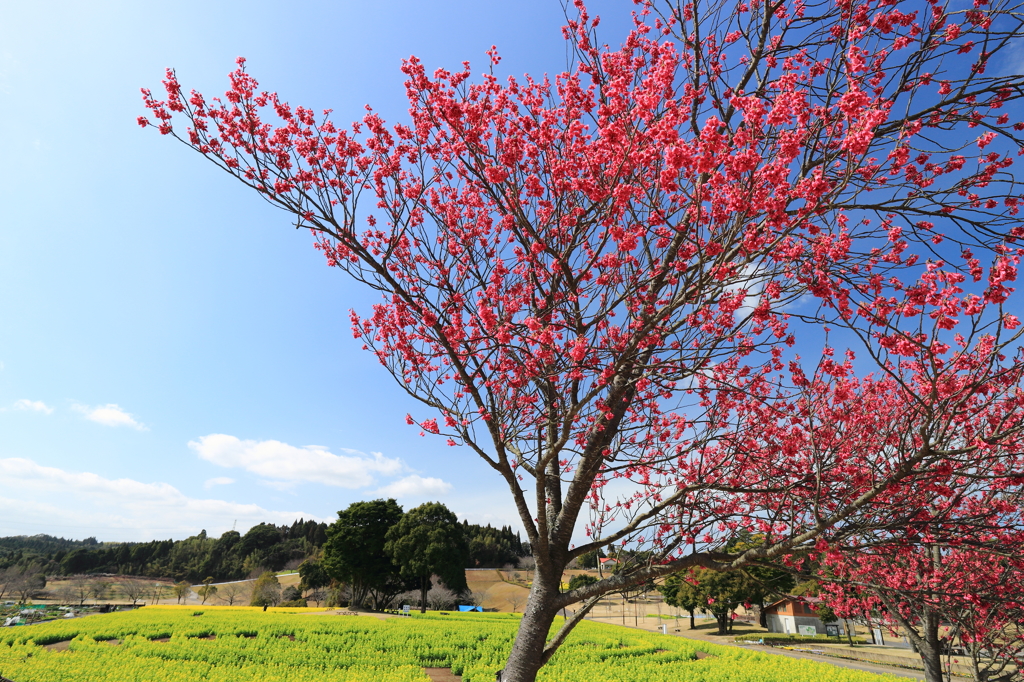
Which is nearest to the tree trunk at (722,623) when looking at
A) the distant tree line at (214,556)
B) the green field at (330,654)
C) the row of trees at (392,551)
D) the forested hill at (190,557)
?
the green field at (330,654)

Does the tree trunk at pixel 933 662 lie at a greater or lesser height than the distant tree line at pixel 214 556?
greater

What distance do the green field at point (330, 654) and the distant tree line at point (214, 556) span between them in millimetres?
35904

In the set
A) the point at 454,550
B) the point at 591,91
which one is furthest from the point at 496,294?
the point at 454,550

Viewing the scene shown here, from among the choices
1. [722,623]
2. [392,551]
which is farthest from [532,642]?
[722,623]

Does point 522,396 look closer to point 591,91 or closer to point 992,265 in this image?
point 591,91

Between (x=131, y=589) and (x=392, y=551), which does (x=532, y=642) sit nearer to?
(x=392, y=551)

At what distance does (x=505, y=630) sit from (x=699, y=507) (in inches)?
730

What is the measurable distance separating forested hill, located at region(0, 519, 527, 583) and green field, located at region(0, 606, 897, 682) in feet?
120

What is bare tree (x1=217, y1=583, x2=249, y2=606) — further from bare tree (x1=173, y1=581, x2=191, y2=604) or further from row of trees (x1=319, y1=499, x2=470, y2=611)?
row of trees (x1=319, y1=499, x2=470, y2=611)

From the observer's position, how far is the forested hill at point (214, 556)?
55125 mm

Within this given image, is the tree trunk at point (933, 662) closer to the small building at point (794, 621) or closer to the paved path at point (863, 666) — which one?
the paved path at point (863, 666)

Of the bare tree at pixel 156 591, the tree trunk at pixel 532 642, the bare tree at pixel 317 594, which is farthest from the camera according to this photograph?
the bare tree at pixel 156 591

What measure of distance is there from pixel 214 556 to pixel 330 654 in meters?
56.5

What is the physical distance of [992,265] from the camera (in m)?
3.23
